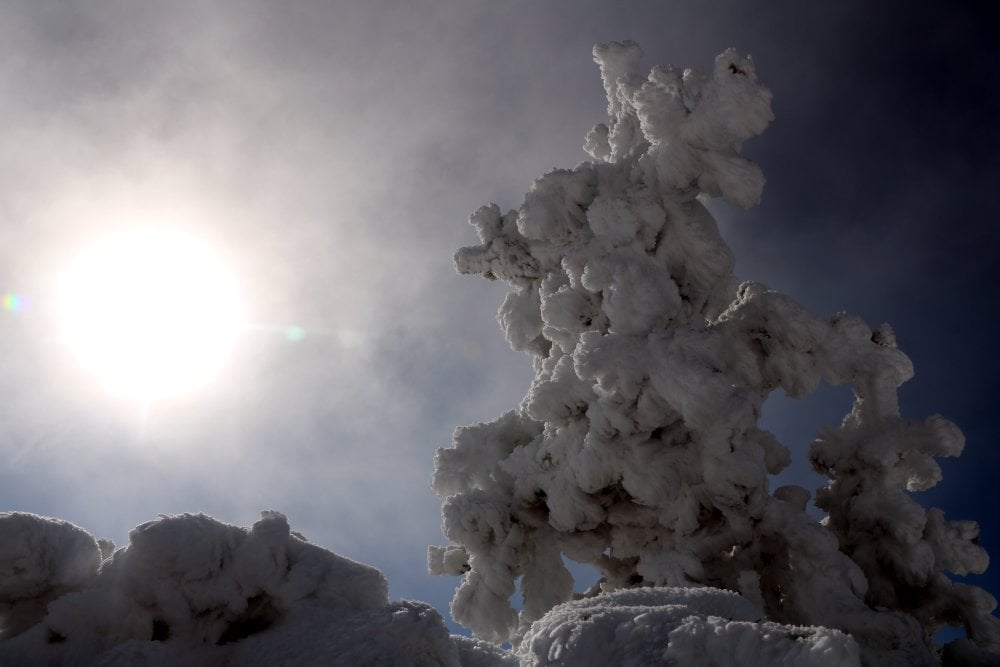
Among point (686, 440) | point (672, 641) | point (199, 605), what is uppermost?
point (686, 440)

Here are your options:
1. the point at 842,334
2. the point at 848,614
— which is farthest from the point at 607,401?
the point at 842,334

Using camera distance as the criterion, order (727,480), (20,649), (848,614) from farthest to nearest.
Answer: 1. (727,480)
2. (848,614)
3. (20,649)

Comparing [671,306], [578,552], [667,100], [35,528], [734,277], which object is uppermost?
[667,100]

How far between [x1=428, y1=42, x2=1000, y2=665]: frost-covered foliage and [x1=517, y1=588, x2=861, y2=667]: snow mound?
183 inches

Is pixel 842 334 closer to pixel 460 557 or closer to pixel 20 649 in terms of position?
pixel 460 557

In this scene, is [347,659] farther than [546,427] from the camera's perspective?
No

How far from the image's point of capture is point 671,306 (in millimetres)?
8406

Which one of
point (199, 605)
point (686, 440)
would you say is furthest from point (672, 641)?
point (686, 440)

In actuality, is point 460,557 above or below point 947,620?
above

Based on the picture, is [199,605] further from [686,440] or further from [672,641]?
[686,440]

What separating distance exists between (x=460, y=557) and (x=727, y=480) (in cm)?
401

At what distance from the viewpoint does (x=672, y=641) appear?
2.37m

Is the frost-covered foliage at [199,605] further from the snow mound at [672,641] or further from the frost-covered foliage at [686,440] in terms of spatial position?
the frost-covered foliage at [686,440]

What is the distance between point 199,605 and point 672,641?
5.61 ft
